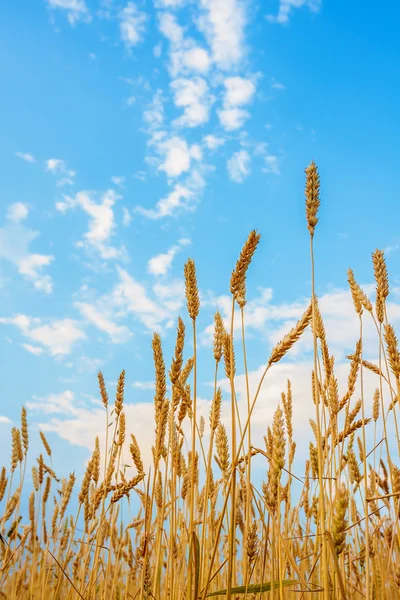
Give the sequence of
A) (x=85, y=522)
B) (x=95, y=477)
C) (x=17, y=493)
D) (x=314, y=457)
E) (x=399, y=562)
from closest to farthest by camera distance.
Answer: (x=314, y=457)
(x=399, y=562)
(x=95, y=477)
(x=85, y=522)
(x=17, y=493)

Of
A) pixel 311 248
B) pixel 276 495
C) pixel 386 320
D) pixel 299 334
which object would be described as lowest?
pixel 276 495

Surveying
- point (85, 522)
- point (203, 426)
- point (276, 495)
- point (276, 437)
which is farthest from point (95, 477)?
point (276, 437)

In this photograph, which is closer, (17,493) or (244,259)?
(244,259)

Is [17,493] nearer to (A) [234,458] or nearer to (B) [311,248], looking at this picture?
(A) [234,458]

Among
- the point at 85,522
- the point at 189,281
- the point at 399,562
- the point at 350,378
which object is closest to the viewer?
the point at 189,281

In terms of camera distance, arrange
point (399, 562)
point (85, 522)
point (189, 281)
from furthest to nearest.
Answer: point (85, 522) < point (399, 562) < point (189, 281)

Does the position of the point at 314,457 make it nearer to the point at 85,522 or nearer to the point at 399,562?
the point at 399,562

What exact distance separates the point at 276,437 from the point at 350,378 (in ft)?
3.64

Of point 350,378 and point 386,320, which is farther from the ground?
point 386,320

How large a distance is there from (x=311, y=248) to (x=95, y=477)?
1827mm

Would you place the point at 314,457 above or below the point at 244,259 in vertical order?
below

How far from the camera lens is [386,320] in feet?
6.98

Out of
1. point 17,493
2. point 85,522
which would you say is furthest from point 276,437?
point 17,493

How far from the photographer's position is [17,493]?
3.29m
